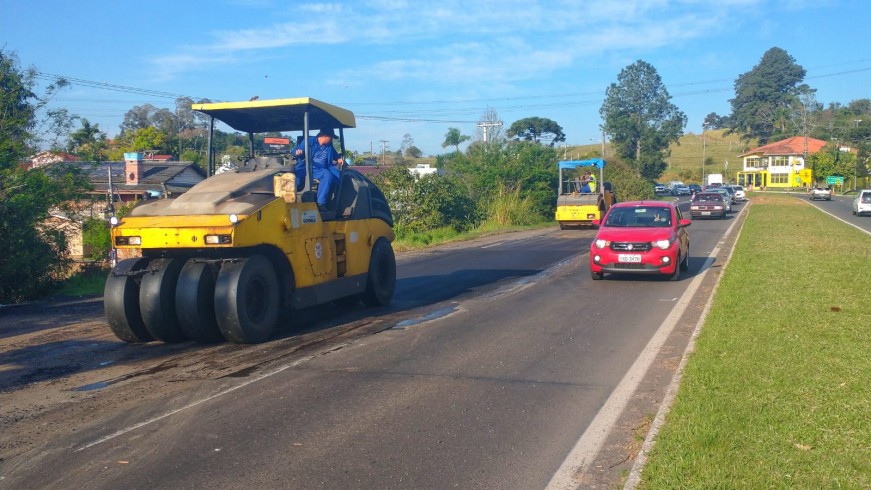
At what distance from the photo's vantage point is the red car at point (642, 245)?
1467cm

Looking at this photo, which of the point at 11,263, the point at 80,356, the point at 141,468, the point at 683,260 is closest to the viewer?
the point at 141,468

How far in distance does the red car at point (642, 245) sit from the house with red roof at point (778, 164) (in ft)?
324

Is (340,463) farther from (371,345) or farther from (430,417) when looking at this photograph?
(371,345)

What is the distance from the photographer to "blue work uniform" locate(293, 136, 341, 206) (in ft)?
36.3

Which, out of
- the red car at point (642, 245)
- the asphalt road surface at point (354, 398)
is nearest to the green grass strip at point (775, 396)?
the asphalt road surface at point (354, 398)

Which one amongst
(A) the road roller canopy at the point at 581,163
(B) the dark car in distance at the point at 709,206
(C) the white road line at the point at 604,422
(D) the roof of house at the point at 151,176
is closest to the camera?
(C) the white road line at the point at 604,422

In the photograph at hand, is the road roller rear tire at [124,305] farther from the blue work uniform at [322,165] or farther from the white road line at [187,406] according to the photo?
the blue work uniform at [322,165]

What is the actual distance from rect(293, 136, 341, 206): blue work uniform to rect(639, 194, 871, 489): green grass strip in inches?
212

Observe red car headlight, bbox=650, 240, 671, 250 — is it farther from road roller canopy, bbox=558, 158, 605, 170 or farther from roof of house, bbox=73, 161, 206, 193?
roof of house, bbox=73, 161, 206, 193

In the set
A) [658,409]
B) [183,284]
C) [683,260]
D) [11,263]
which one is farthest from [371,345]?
[683,260]

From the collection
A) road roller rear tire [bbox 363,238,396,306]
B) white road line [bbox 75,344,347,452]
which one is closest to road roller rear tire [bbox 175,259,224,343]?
white road line [bbox 75,344,347,452]

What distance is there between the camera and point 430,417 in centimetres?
646

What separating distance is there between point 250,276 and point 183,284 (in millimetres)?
778

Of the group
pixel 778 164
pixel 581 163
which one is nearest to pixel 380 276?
pixel 581 163
